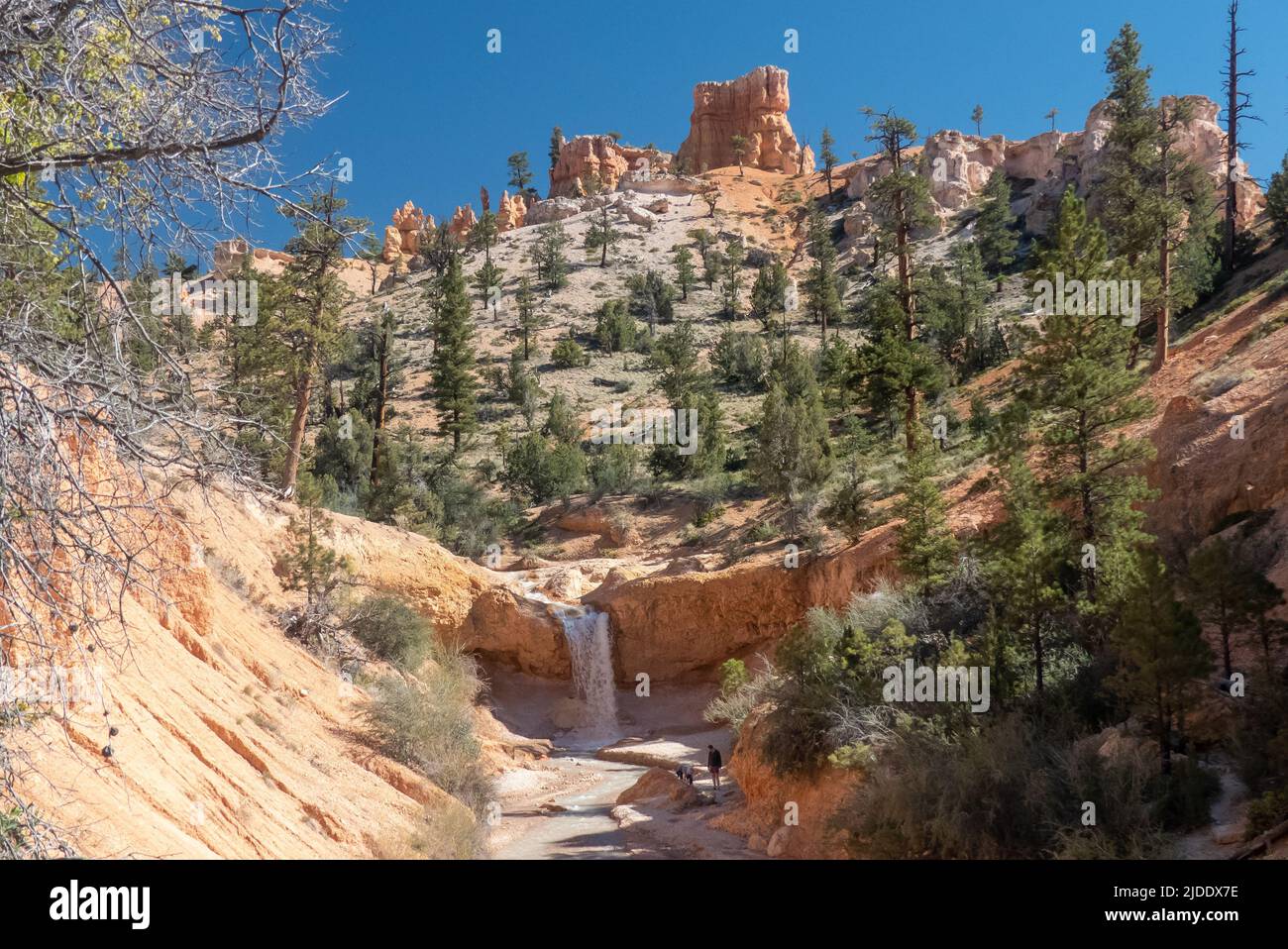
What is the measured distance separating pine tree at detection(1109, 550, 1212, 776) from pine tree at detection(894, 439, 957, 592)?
21.2ft

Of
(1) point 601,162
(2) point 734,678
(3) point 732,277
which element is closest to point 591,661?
(2) point 734,678

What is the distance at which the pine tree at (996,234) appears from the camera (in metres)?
67.0

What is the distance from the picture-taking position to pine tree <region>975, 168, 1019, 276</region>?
67000 mm

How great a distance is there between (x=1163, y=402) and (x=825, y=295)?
1567 inches

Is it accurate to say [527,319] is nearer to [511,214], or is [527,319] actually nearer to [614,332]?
[614,332]

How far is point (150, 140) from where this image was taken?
16.4 ft

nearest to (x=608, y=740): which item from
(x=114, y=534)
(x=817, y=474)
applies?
(x=817, y=474)

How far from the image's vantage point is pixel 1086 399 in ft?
53.2

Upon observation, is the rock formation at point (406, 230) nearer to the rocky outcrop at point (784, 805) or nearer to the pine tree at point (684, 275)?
the pine tree at point (684, 275)

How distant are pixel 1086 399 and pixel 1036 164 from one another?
8079 cm

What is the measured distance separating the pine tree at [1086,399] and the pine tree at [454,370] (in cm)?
3326

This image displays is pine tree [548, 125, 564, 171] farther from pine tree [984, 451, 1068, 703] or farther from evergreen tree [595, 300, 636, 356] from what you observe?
pine tree [984, 451, 1068, 703]
